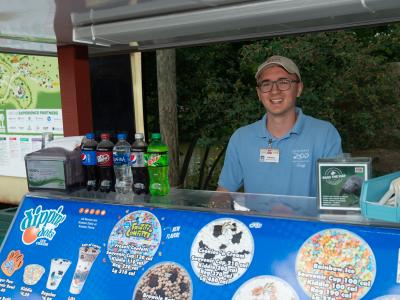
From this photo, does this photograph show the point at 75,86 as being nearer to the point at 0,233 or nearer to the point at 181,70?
the point at 0,233

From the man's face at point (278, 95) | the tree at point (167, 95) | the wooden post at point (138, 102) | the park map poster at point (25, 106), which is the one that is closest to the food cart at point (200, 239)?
the man's face at point (278, 95)

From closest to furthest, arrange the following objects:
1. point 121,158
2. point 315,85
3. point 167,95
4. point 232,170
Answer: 1. point 121,158
2. point 232,170
3. point 167,95
4. point 315,85

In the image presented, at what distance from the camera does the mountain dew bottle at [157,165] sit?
2121mm

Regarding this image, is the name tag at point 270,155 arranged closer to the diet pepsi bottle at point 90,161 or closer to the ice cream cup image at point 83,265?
the diet pepsi bottle at point 90,161

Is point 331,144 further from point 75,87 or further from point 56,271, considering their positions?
point 75,87

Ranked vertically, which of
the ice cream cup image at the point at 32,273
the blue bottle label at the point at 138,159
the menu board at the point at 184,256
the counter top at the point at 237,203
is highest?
the blue bottle label at the point at 138,159

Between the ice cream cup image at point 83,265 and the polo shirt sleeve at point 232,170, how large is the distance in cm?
116

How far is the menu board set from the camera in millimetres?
1539

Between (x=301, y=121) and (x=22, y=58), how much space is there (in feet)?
12.9

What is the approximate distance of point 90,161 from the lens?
7.61 feet

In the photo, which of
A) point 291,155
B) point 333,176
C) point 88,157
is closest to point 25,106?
point 88,157

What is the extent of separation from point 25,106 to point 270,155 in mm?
3678

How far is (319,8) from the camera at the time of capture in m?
2.04

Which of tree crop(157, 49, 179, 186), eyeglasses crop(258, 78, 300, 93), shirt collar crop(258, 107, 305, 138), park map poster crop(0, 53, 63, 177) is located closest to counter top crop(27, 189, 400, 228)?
shirt collar crop(258, 107, 305, 138)
